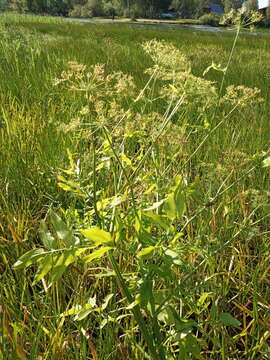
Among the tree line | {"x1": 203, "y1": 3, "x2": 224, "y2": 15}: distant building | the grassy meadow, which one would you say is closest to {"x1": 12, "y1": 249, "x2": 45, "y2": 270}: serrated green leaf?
the grassy meadow

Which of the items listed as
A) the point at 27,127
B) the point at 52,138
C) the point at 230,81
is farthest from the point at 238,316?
the point at 230,81

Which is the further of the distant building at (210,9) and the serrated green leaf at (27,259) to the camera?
the distant building at (210,9)

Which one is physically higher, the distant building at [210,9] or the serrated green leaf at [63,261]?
the distant building at [210,9]

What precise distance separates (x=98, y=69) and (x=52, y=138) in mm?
969

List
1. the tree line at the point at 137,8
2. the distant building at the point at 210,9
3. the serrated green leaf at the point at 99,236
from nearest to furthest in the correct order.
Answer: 1. the serrated green leaf at the point at 99,236
2. the tree line at the point at 137,8
3. the distant building at the point at 210,9

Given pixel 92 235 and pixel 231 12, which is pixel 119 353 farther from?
pixel 231 12

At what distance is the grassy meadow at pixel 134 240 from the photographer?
77cm

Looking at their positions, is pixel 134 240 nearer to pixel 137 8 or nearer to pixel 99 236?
pixel 99 236

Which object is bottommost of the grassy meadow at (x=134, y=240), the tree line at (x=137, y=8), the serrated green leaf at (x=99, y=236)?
the grassy meadow at (x=134, y=240)

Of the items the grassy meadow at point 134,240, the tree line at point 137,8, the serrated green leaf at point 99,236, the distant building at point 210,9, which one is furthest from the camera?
the distant building at point 210,9

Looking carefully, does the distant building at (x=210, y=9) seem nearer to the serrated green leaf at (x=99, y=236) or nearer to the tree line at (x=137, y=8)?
the tree line at (x=137, y=8)

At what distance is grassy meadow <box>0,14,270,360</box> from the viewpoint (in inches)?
30.3

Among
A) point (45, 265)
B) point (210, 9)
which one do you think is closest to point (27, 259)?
point (45, 265)

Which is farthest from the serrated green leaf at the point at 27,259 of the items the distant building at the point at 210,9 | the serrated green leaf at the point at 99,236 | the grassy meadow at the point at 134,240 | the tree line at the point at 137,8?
A: the distant building at the point at 210,9
